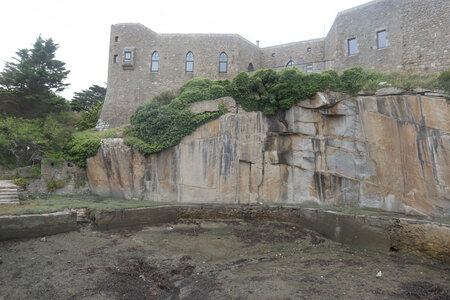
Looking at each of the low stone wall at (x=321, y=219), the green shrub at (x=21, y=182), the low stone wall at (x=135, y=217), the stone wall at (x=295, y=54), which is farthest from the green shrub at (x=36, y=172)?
the stone wall at (x=295, y=54)

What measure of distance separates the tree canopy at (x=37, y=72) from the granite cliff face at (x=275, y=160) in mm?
5539

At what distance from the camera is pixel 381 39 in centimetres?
1538

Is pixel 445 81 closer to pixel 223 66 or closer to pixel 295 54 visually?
pixel 295 54

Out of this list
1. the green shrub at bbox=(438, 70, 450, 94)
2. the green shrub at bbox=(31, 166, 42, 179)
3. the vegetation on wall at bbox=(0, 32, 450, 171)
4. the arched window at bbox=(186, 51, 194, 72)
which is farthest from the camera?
the arched window at bbox=(186, 51, 194, 72)

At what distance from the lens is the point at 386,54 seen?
1504cm

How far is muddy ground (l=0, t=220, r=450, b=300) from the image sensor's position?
602 cm

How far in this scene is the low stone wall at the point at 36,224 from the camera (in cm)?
857

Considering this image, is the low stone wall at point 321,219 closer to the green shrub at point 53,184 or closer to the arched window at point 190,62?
the green shrub at point 53,184

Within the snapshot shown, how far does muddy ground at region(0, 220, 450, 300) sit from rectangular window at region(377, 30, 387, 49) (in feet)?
38.6

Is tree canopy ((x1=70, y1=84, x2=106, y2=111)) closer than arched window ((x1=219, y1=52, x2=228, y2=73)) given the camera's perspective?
No

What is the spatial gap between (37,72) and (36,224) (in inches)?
421

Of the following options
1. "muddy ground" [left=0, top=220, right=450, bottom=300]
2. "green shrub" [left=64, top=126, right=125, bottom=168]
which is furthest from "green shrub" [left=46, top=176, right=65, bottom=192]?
"muddy ground" [left=0, top=220, right=450, bottom=300]

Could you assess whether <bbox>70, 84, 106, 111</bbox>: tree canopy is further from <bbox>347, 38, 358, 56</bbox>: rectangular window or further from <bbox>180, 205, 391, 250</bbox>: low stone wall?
<bbox>347, 38, 358, 56</bbox>: rectangular window

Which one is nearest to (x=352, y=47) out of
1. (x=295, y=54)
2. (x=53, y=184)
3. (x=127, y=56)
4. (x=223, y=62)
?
(x=295, y=54)
